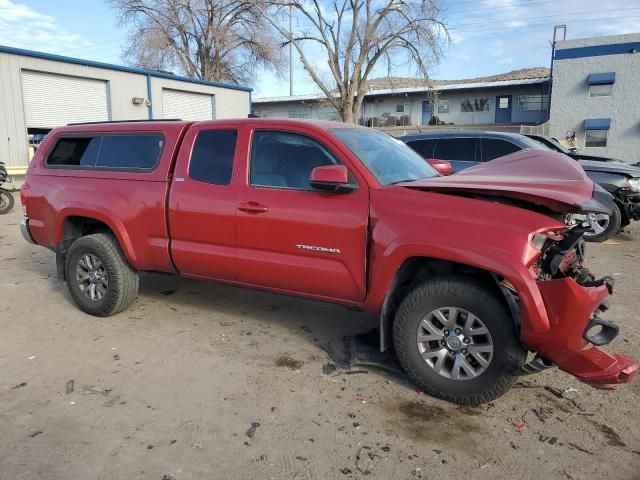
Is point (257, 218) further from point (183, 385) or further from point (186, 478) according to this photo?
point (186, 478)

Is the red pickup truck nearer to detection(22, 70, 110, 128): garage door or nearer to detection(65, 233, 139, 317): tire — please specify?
detection(65, 233, 139, 317): tire

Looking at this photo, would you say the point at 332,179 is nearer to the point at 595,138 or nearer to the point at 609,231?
the point at 609,231

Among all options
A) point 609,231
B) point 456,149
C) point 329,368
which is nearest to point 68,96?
point 456,149

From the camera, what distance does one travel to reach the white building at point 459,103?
37062mm

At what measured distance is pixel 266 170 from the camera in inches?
170

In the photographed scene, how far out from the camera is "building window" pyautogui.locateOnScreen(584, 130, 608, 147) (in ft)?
99.0

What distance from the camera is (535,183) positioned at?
354cm

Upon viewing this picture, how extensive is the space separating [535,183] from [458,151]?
6062 millimetres

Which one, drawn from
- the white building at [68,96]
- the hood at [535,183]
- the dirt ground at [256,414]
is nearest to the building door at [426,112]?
the white building at [68,96]

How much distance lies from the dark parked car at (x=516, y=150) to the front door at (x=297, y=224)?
A: 5.62 meters

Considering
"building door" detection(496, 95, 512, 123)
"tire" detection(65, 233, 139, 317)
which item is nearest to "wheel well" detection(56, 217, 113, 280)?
"tire" detection(65, 233, 139, 317)

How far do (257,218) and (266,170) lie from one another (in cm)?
42

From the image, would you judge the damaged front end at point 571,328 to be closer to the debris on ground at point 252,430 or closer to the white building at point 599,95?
the debris on ground at point 252,430

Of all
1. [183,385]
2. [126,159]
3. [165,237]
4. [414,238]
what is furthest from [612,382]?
[126,159]
